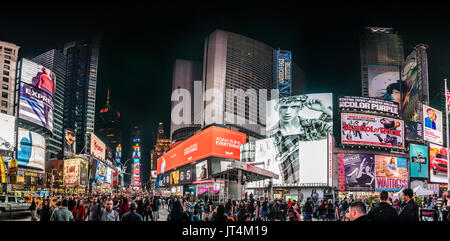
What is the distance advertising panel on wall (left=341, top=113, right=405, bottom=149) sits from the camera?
67.9 meters

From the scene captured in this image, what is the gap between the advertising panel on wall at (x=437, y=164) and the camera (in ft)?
240

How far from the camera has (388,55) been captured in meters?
170

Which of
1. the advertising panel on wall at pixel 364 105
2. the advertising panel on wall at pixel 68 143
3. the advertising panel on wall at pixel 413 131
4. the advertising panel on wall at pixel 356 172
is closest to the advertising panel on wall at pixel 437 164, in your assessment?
the advertising panel on wall at pixel 413 131

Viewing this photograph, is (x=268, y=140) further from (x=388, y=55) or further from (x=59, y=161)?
(x=388, y=55)

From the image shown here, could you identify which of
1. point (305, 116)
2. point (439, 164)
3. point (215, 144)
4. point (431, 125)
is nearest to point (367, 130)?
point (305, 116)

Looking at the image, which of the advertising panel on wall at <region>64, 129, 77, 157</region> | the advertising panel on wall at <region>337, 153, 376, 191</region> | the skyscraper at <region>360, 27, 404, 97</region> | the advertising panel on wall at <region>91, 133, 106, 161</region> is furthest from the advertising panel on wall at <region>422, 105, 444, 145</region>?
A: the advertising panel on wall at <region>91, 133, 106, 161</region>

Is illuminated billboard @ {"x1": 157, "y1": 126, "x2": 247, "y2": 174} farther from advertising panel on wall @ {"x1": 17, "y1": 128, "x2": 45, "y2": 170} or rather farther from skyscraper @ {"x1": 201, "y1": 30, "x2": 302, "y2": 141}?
skyscraper @ {"x1": 201, "y1": 30, "x2": 302, "y2": 141}

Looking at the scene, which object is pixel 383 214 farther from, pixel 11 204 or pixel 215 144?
pixel 215 144

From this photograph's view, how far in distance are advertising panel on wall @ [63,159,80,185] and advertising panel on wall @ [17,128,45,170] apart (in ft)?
47.1

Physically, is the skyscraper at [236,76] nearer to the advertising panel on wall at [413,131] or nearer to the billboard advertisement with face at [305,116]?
the billboard advertisement with face at [305,116]

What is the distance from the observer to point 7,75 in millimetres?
94938

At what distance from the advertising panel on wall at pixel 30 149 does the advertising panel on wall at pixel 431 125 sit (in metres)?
88.6

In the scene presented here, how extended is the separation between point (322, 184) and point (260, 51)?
126m
